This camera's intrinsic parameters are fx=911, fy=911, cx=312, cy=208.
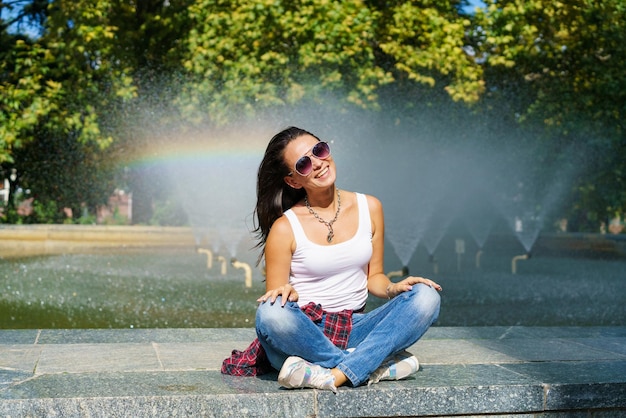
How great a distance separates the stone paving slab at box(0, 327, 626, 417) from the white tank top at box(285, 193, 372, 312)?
1.60 ft

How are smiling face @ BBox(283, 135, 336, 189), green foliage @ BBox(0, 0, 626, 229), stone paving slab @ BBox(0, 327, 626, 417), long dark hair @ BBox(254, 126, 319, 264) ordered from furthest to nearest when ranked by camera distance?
A: green foliage @ BBox(0, 0, 626, 229), long dark hair @ BBox(254, 126, 319, 264), smiling face @ BBox(283, 135, 336, 189), stone paving slab @ BBox(0, 327, 626, 417)

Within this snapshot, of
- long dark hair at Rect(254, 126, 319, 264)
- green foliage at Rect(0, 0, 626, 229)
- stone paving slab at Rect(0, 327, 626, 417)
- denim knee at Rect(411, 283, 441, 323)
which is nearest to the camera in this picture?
stone paving slab at Rect(0, 327, 626, 417)

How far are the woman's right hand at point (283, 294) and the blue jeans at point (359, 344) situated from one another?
0.08 ft

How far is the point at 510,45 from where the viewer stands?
23.9m

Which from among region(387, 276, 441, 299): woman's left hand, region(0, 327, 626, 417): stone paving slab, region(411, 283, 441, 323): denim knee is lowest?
region(0, 327, 626, 417): stone paving slab

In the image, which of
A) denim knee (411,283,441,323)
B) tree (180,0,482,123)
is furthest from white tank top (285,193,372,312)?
tree (180,0,482,123)

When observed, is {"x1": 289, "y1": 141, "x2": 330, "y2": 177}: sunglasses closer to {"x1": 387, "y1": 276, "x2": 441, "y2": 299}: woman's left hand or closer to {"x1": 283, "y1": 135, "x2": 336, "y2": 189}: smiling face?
{"x1": 283, "y1": 135, "x2": 336, "y2": 189}: smiling face

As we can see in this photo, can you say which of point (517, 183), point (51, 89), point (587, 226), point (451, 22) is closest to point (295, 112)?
point (451, 22)

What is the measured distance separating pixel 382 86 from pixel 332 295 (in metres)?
20.8

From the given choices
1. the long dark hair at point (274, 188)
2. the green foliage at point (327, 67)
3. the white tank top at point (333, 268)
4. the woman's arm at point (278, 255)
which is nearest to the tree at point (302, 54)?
the green foliage at point (327, 67)

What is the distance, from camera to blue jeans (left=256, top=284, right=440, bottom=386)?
425cm

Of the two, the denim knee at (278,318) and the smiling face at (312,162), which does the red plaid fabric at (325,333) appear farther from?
the smiling face at (312,162)

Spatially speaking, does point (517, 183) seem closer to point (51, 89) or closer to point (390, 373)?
point (51, 89)

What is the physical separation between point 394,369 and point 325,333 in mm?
419
